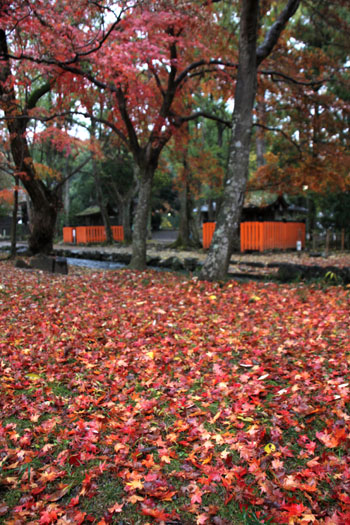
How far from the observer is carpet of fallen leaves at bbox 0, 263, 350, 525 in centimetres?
206

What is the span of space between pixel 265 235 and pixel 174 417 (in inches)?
673

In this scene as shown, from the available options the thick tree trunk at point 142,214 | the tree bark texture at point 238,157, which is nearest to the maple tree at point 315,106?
the tree bark texture at point 238,157

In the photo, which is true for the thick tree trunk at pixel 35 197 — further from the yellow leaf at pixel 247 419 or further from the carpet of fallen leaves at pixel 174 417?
the yellow leaf at pixel 247 419

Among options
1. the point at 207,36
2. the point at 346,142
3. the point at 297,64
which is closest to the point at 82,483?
the point at 207,36

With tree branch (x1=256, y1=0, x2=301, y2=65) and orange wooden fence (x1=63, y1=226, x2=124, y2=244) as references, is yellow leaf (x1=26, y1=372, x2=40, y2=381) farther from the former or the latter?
orange wooden fence (x1=63, y1=226, x2=124, y2=244)

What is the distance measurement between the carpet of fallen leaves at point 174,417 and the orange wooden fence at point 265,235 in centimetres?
1376

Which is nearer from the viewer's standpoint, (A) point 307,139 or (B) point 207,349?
(B) point 207,349

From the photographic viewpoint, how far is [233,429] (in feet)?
8.95

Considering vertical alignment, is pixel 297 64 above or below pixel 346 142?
above

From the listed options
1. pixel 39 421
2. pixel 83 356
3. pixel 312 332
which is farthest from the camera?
pixel 312 332

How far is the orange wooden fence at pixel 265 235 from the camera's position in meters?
19.2

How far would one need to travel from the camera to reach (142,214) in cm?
1064

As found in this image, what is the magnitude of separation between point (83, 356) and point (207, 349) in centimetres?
131

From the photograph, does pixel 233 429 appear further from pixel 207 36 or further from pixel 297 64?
pixel 297 64
